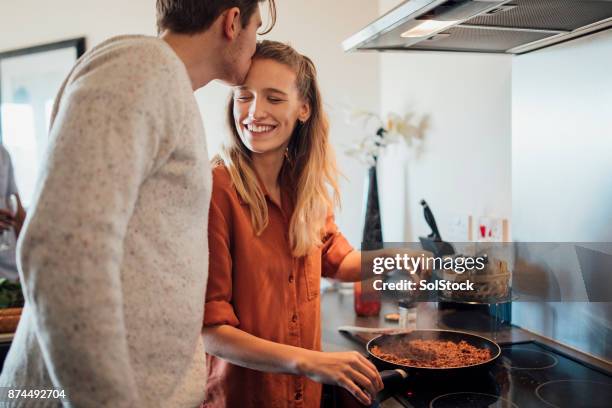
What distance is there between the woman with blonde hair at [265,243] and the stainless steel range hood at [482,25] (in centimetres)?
21

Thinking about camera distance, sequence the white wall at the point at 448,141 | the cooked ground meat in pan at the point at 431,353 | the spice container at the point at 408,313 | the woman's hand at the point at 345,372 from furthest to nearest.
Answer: the white wall at the point at 448,141, the spice container at the point at 408,313, the cooked ground meat in pan at the point at 431,353, the woman's hand at the point at 345,372

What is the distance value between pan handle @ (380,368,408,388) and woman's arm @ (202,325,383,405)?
0.09 metres

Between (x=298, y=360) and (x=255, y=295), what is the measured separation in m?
0.19

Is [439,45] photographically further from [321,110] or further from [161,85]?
[161,85]

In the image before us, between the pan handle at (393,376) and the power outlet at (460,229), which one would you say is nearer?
the pan handle at (393,376)

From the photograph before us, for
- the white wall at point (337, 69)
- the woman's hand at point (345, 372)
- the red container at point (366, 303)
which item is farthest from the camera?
the white wall at point (337, 69)

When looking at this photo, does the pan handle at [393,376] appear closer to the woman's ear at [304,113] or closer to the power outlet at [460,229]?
the woman's ear at [304,113]

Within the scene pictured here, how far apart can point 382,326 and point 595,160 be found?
0.75m

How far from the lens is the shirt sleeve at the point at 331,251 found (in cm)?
141

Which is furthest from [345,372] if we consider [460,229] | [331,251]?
[460,229]

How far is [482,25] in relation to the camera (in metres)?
1.16

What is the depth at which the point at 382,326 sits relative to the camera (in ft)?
5.39

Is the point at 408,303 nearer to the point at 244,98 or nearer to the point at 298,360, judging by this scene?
the point at 298,360

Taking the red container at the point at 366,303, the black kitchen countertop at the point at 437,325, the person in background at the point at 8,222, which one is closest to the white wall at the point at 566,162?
the black kitchen countertop at the point at 437,325
